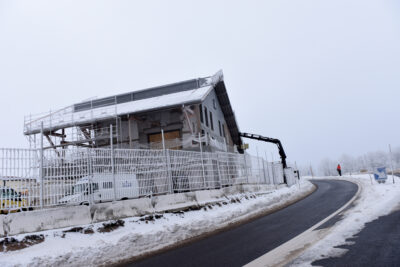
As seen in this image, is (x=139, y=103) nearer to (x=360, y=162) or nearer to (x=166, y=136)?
(x=166, y=136)

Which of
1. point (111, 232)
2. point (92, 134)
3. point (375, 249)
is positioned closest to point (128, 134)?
point (92, 134)

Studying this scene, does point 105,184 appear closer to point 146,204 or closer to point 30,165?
point 146,204

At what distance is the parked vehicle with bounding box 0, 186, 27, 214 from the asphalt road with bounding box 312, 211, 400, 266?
6300 millimetres

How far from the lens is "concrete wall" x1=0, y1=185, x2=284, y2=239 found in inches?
246

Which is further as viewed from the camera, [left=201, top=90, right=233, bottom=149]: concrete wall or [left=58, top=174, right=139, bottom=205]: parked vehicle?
[left=201, top=90, right=233, bottom=149]: concrete wall

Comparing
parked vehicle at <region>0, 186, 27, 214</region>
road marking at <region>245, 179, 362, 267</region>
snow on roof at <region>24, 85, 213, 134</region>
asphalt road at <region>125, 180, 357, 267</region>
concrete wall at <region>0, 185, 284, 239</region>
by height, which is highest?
snow on roof at <region>24, 85, 213, 134</region>

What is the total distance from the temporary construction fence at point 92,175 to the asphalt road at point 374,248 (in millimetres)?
5986

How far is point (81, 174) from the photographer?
785 centimetres

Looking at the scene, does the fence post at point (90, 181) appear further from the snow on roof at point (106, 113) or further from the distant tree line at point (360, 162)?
the distant tree line at point (360, 162)

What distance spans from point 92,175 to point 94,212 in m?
1.07

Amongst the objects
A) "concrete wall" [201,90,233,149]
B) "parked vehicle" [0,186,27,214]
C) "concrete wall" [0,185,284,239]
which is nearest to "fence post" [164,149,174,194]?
"concrete wall" [0,185,284,239]

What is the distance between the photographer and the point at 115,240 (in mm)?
6469

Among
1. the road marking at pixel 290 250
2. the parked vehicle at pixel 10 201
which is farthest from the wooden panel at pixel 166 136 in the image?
the road marking at pixel 290 250

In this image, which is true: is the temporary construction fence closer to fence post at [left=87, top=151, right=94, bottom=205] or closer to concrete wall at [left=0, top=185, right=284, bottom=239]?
fence post at [left=87, top=151, right=94, bottom=205]
